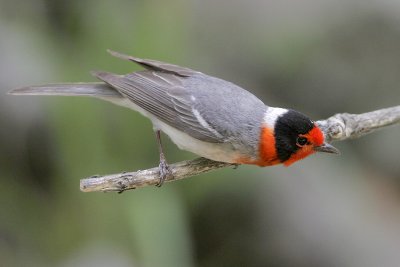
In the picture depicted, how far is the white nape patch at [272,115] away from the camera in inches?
135

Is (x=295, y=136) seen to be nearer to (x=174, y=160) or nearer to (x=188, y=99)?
(x=188, y=99)

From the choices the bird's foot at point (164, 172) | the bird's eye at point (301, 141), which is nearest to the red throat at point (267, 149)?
the bird's eye at point (301, 141)

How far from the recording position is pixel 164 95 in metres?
3.78

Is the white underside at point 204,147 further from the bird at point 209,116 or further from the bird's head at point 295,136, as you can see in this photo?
the bird's head at point 295,136

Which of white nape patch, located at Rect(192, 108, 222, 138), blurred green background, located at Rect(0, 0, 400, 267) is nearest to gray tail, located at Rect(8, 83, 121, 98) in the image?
white nape patch, located at Rect(192, 108, 222, 138)

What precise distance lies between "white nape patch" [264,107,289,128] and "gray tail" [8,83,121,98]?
40.1 inches

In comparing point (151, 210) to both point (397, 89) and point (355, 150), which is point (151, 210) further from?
point (397, 89)

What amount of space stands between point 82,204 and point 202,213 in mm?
1076

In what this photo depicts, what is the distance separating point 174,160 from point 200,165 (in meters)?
1.36

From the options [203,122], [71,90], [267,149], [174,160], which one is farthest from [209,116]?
[174,160]

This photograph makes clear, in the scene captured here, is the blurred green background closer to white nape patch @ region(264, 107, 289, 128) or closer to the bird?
the bird

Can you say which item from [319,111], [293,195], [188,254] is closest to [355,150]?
[319,111]

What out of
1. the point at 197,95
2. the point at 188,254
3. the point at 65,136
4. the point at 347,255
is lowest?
the point at 347,255

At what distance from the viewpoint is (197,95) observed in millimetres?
3705
